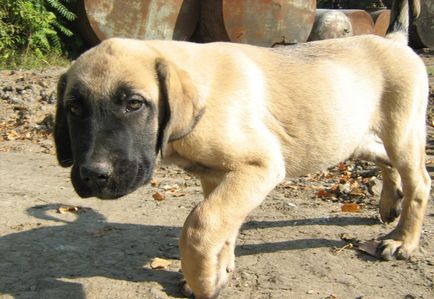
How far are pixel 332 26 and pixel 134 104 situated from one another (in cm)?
932

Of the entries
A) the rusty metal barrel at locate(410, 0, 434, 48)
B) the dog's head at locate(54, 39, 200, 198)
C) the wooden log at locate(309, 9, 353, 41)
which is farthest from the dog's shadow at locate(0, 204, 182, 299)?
the rusty metal barrel at locate(410, 0, 434, 48)

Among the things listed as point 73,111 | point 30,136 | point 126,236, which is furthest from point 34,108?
point 73,111

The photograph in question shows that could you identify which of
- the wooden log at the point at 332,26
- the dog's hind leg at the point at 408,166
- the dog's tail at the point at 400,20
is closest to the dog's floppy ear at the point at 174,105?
the dog's hind leg at the point at 408,166

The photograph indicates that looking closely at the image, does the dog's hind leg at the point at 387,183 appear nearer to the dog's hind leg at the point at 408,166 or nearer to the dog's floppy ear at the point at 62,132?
the dog's hind leg at the point at 408,166

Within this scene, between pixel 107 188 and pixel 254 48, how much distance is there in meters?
1.76

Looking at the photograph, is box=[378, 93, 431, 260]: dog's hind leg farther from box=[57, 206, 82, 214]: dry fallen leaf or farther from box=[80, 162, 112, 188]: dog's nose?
box=[57, 206, 82, 214]: dry fallen leaf

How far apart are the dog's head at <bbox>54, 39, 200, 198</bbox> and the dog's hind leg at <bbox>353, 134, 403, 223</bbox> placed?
2109 millimetres

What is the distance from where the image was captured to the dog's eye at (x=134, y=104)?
3359mm

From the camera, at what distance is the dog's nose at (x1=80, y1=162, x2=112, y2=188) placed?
3.20 meters

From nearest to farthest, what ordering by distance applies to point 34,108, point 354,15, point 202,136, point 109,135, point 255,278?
point 109,135 < point 202,136 < point 255,278 < point 34,108 < point 354,15

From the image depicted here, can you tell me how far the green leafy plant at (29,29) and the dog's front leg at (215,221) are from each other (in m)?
8.16

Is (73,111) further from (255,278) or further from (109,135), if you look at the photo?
(255,278)

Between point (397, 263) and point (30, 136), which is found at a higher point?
point (397, 263)

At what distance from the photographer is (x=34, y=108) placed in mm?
9039
